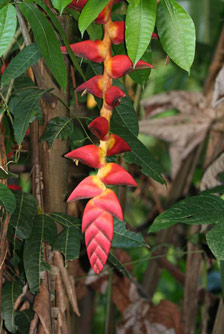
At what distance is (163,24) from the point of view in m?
0.55

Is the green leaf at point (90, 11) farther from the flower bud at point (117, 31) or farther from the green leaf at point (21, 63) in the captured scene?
the green leaf at point (21, 63)

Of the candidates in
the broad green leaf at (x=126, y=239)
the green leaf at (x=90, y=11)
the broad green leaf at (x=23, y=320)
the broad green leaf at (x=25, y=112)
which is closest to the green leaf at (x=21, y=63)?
the broad green leaf at (x=25, y=112)

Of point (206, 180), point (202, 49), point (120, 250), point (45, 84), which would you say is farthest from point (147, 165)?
point (202, 49)

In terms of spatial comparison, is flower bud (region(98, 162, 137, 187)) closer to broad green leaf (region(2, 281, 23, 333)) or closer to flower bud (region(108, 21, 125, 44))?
flower bud (region(108, 21, 125, 44))

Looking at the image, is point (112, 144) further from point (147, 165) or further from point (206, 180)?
point (206, 180)

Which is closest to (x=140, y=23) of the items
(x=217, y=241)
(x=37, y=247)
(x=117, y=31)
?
(x=117, y=31)

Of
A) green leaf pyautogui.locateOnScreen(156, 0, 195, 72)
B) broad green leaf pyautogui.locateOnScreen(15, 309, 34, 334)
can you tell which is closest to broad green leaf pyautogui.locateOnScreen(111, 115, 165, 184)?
green leaf pyautogui.locateOnScreen(156, 0, 195, 72)

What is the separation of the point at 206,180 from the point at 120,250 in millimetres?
366

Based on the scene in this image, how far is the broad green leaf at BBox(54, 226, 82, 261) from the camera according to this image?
2.30ft

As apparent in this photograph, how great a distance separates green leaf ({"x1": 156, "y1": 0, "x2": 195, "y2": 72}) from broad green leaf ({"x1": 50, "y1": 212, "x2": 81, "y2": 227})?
30 cm

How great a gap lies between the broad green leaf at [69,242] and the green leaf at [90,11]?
310 millimetres

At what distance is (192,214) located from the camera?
2.07 feet

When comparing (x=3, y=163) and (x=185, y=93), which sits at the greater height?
(x=3, y=163)

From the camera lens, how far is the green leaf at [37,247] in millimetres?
709
